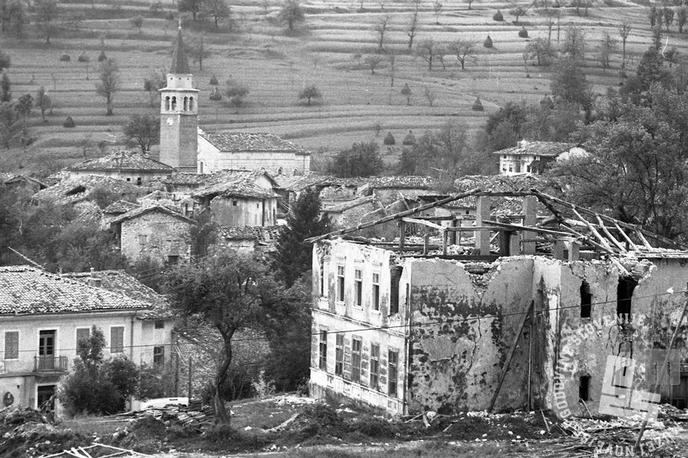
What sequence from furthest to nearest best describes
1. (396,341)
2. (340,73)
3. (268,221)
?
(340,73), (268,221), (396,341)

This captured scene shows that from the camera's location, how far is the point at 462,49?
604ft

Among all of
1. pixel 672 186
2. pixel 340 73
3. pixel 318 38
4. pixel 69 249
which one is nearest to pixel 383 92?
pixel 340 73

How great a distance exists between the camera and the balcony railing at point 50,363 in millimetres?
42969

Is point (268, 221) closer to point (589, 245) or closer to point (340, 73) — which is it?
point (589, 245)

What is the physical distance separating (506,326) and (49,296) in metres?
13.2

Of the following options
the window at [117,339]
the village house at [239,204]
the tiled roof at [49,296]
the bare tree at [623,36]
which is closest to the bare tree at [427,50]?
the bare tree at [623,36]

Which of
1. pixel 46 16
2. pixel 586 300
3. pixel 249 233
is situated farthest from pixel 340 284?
pixel 46 16

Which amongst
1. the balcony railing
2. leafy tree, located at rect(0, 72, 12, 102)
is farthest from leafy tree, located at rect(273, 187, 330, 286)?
leafy tree, located at rect(0, 72, 12, 102)

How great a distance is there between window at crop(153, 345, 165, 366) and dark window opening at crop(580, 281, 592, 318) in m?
14.4

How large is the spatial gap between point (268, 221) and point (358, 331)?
1879 inches

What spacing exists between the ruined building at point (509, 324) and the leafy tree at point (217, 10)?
524 feet

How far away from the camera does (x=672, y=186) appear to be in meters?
54.2

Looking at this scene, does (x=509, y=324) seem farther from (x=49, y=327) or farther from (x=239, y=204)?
(x=239, y=204)

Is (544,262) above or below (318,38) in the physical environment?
below
